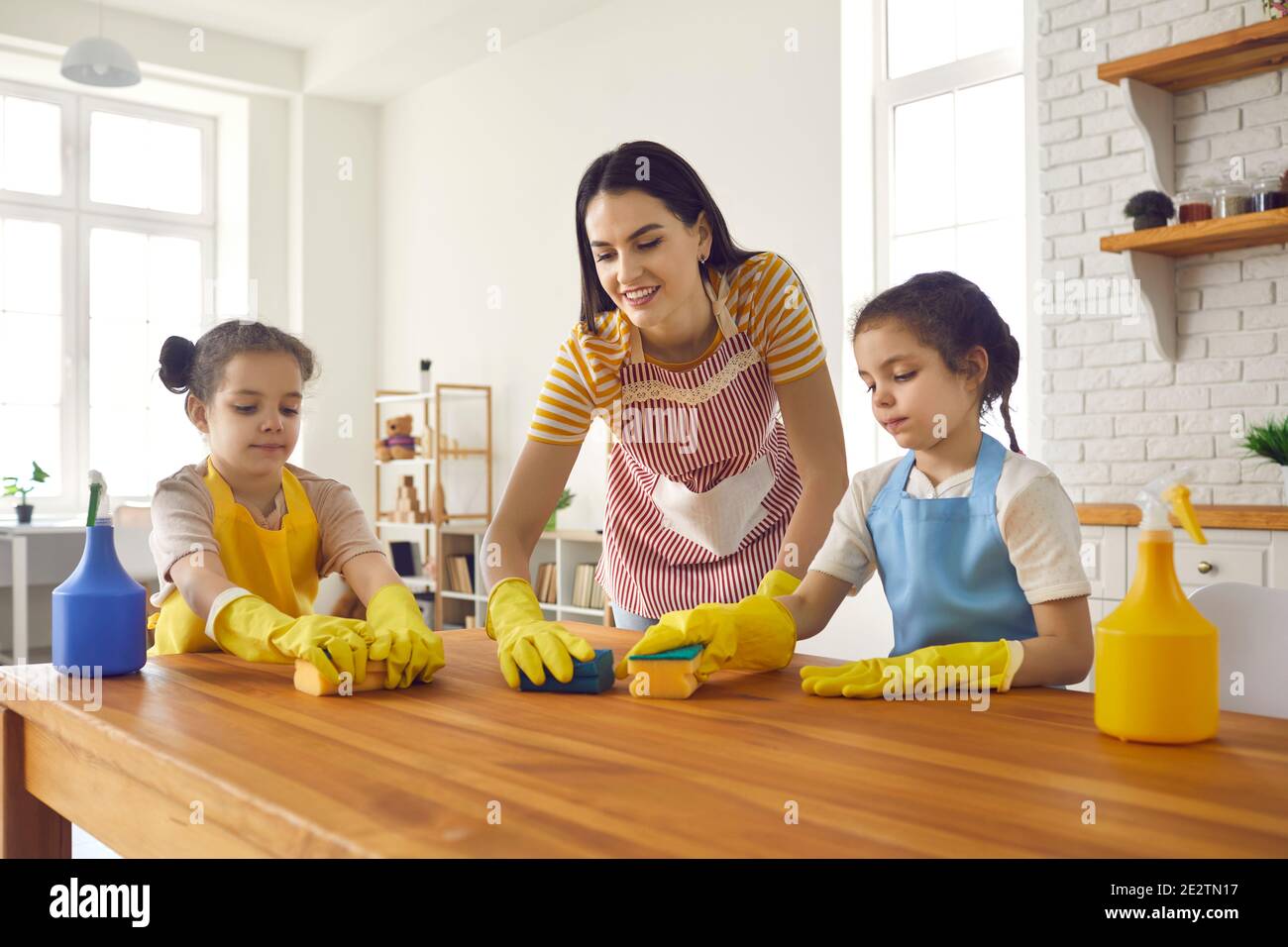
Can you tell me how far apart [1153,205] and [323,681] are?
108 inches

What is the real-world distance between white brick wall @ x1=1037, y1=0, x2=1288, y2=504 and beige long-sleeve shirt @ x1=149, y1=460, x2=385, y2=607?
2.41 metres

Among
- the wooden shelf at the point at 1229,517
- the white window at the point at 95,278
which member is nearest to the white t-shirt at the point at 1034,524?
the wooden shelf at the point at 1229,517

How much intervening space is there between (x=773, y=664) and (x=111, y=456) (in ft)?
17.9

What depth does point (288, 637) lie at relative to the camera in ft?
3.71

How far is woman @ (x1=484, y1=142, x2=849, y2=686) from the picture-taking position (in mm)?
1432

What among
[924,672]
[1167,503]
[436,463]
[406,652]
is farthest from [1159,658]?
[436,463]

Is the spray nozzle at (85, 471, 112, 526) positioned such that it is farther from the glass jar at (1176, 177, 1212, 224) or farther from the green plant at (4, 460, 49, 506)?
the green plant at (4, 460, 49, 506)

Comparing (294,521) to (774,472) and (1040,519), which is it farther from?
(1040,519)

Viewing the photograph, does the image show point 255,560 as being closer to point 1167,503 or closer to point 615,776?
point 615,776

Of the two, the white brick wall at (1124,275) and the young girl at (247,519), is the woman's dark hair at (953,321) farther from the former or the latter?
the white brick wall at (1124,275)

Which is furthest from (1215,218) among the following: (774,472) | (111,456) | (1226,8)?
(111,456)

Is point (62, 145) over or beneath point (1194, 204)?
over

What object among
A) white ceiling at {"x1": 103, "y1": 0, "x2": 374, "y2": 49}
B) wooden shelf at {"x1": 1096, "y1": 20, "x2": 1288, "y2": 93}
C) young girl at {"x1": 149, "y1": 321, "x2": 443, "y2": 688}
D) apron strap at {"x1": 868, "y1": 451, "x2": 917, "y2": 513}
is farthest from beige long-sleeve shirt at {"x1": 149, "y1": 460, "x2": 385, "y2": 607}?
white ceiling at {"x1": 103, "y1": 0, "x2": 374, "y2": 49}

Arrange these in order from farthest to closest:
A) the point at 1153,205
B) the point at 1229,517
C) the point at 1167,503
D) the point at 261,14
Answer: the point at 261,14 < the point at 1153,205 < the point at 1229,517 < the point at 1167,503
